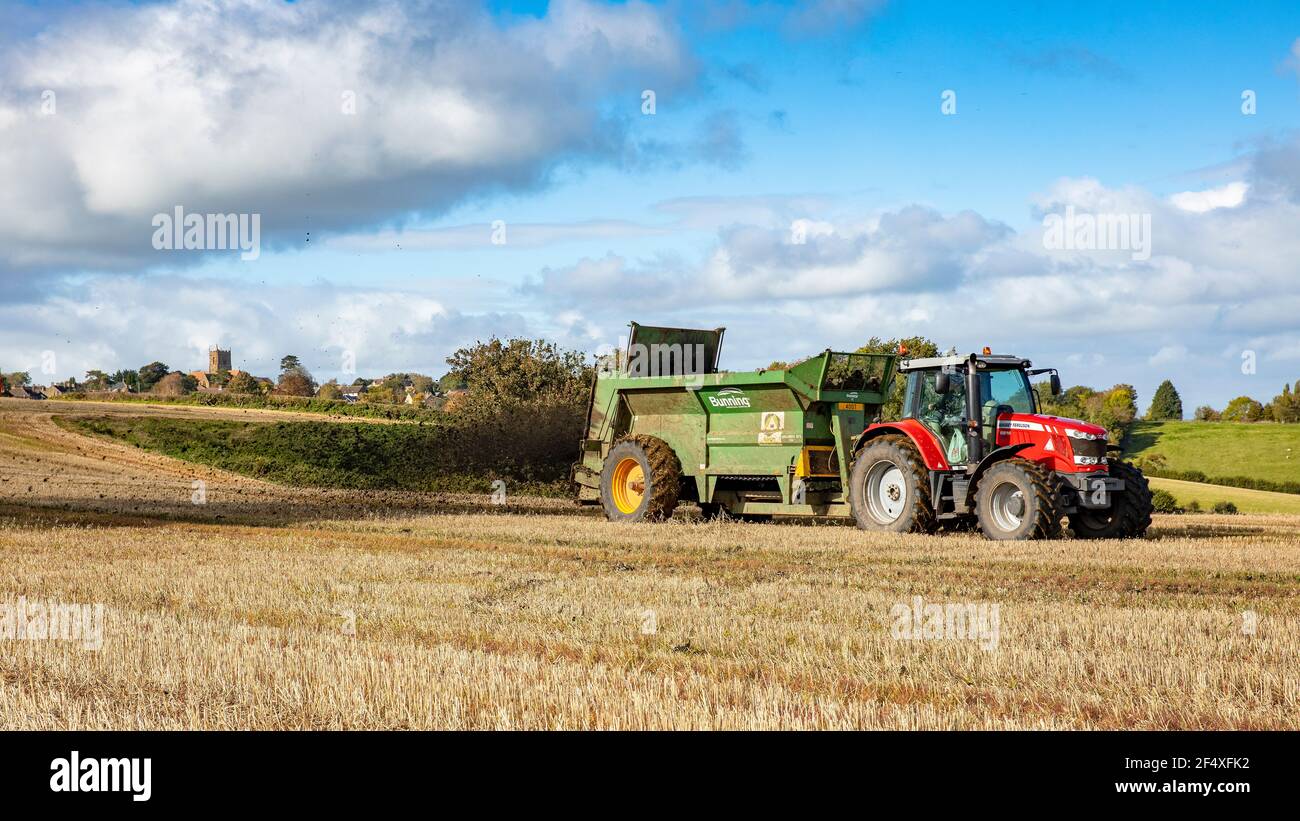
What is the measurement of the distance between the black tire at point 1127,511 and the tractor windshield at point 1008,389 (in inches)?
52.2

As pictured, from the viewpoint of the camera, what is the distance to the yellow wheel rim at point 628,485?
19.6m

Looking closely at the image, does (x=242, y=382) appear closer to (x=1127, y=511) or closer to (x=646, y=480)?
(x=646, y=480)

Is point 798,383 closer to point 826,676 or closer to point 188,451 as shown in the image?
point 826,676

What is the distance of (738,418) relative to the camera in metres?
18.6

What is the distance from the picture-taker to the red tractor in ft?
49.7

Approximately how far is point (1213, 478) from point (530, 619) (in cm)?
4237

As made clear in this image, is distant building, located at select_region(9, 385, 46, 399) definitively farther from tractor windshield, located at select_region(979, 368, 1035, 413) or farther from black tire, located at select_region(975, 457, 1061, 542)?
black tire, located at select_region(975, 457, 1061, 542)

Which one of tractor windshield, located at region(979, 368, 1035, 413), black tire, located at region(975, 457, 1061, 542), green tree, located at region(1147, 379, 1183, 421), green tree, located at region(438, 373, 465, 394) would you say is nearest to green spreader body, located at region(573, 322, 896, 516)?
tractor windshield, located at region(979, 368, 1035, 413)

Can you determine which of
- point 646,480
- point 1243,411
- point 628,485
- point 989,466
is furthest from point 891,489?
point 1243,411

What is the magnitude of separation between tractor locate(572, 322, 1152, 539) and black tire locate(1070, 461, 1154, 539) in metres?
0.02

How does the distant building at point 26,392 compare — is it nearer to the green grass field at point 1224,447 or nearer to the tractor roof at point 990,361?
the green grass field at point 1224,447

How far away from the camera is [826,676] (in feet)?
22.3

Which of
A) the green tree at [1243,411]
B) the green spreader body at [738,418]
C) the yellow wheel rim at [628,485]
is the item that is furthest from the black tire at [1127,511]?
the green tree at [1243,411]

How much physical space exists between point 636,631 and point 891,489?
30.1 feet
